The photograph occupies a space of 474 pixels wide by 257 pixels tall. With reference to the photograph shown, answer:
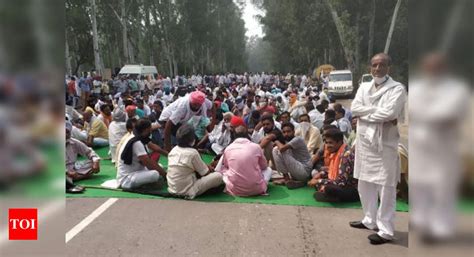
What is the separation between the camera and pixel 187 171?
5117 millimetres

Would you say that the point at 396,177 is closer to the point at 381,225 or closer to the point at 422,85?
the point at 381,225

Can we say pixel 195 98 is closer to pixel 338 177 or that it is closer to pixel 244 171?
pixel 244 171

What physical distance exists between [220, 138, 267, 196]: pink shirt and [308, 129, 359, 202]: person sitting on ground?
73 centimetres

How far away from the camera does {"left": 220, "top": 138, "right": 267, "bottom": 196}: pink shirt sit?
207 inches

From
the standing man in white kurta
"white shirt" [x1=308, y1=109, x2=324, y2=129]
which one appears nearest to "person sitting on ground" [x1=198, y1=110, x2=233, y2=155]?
"white shirt" [x1=308, y1=109, x2=324, y2=129]

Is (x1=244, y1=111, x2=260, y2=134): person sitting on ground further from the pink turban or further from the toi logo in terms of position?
the toi logo

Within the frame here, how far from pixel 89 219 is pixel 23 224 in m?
3.42

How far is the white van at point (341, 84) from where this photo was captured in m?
24.2

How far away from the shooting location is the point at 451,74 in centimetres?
84

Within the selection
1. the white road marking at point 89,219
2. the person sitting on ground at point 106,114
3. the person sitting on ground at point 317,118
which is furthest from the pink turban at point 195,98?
the person sitting on ground at point 106,114

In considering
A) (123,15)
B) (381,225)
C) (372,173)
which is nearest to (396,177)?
(372,173)

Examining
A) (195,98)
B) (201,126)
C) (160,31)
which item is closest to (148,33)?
(160,31)

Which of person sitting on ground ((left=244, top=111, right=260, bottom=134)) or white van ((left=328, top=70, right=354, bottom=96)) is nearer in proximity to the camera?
person sitting on ground ((left=244, top=111, right=260, bottom=134))

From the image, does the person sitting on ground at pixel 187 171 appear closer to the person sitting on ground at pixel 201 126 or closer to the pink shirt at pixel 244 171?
the pink shirt at pixel 244 171
